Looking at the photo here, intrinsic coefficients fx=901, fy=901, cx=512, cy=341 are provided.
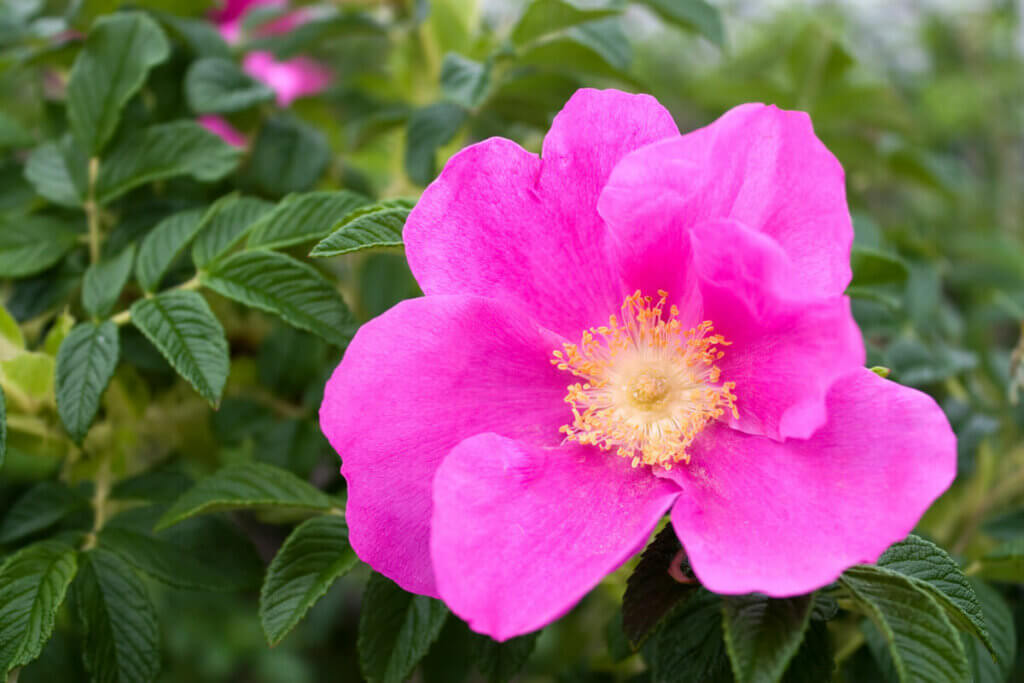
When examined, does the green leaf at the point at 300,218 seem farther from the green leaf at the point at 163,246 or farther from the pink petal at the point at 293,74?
the pink petal at the point at 293,74

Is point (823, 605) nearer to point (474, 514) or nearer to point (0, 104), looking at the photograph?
point (474, 514)

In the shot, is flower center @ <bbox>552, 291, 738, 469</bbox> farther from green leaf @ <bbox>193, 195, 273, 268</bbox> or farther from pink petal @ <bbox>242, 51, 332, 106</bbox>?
pink petal @ <bbox>242, 51, 332, 106</bbox>

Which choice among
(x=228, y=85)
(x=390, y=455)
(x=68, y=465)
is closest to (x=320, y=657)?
(x=68, y=465)

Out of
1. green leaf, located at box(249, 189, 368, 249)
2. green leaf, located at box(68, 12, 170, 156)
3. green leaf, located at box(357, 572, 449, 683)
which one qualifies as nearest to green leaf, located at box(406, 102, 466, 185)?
green leaf, located at box(249, 189, 368, 249)

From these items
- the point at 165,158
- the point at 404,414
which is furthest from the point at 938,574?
the point at 165,158

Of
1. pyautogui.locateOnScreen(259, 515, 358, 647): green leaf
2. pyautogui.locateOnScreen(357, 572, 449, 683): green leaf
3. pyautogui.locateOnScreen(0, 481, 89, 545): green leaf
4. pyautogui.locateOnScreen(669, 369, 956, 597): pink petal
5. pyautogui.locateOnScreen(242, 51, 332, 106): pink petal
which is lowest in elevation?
pyautogui.locateOnScreen(242, 51, 332, 106): pink petal

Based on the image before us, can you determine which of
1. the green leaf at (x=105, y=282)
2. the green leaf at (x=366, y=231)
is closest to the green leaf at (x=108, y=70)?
the green leaf at (x=105, y=282)

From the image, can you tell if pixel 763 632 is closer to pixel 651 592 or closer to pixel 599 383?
pixel 651 592
